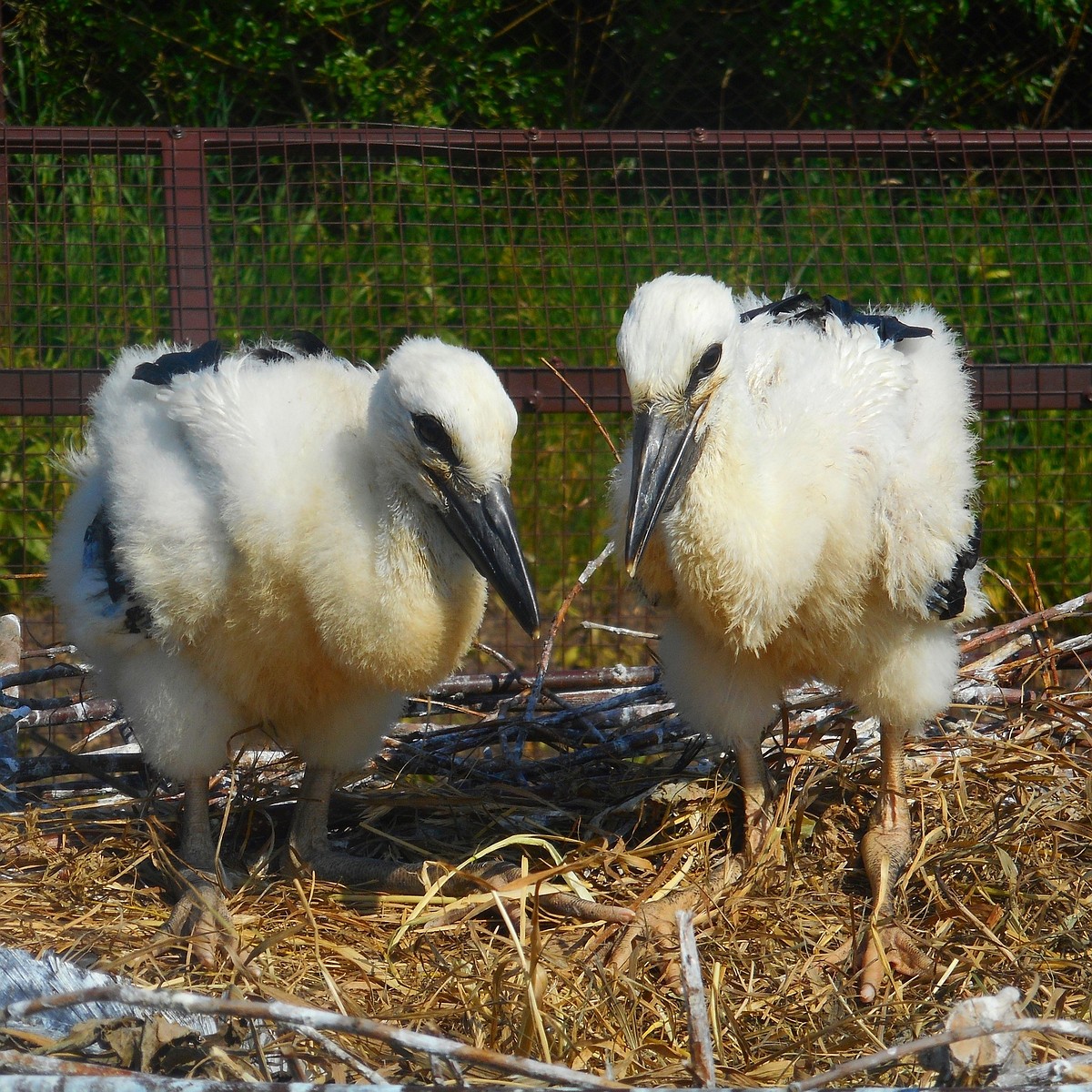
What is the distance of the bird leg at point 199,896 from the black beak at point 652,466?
1309 millimetres

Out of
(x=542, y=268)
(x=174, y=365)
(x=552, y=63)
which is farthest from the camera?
(x=552, y=63)

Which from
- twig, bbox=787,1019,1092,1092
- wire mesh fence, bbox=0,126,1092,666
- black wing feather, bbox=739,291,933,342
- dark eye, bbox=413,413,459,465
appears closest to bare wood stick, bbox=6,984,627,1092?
twig, bbox=787,1019,1092,1092

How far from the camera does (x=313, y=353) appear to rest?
390 centimetres

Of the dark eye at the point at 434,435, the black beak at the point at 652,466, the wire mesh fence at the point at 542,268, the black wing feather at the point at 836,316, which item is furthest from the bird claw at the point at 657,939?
the wire mesh fence at the point at 542,268

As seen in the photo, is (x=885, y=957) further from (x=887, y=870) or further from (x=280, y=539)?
(x=280, y=539)

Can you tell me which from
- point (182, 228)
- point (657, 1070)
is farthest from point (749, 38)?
point (657, 1070)

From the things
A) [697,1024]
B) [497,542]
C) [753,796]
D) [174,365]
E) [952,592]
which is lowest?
[753,796]

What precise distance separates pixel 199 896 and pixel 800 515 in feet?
5.68

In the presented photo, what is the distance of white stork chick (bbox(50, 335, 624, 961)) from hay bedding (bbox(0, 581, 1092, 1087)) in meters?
0.35

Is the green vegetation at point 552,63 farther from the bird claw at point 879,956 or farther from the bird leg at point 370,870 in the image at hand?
the bird claw at point 879,956

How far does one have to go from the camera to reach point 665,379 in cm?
305

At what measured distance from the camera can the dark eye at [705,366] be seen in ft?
10.1

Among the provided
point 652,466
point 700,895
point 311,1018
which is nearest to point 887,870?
point 700,895

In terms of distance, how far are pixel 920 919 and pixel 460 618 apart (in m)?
1.38
